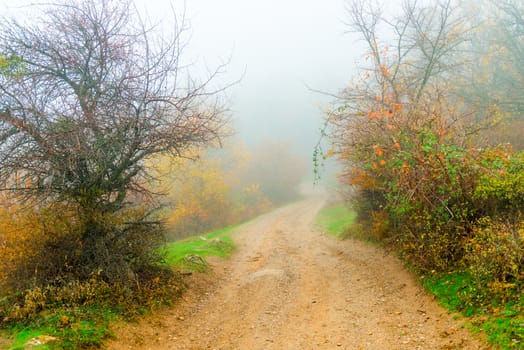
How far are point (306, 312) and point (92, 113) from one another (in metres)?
6.38

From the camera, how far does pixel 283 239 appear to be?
18.2 meters

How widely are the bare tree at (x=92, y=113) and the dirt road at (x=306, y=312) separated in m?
2.00

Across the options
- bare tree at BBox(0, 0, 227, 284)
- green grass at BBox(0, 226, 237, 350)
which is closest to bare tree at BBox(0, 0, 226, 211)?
bare tree at BBox(0, 0, 227, 284)

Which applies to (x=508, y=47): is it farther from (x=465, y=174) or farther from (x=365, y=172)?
(x=465, y=174)

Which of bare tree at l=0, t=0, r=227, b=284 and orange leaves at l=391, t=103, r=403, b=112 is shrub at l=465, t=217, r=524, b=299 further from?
bare tree at l=0, t=0, r=227, b=284

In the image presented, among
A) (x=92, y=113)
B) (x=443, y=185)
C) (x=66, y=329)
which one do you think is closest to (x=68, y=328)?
(x=66, y=329)

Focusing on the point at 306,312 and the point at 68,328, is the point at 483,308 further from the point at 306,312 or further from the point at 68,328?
the point at 68,328

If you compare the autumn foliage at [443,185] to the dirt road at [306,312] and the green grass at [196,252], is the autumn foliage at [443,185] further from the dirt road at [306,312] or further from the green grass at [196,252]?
the green grass at [196,252]

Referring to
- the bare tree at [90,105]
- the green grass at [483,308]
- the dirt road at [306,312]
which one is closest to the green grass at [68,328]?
the dirt road at [306,312]

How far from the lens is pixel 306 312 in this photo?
8.49m

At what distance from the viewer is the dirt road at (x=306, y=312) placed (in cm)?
694

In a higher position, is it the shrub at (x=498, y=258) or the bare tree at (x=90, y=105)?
the bare tree at (x=90, y=105)

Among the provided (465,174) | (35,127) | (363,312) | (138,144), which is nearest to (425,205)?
(465,174)

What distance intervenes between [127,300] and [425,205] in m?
7.15
